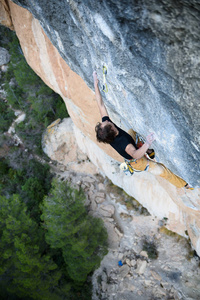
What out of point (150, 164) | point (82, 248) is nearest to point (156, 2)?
point (150, 164)

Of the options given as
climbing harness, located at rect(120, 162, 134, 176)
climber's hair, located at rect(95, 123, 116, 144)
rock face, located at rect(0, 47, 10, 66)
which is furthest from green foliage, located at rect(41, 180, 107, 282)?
rock face, located at rect(0, 47, 10, 66)

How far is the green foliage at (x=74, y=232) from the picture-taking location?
773 cm

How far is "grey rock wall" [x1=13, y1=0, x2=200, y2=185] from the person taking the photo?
4.75 ft

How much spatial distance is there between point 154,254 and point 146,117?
728 centimetres

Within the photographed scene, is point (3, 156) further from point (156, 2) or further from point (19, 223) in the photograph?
point (156, 2)

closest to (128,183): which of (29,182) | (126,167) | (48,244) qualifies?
(48,244)

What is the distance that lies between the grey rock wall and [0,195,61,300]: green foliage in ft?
21.8

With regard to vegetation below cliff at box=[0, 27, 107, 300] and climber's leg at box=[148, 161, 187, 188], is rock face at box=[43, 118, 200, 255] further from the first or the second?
vegetation below cliff at box=[0, 27, 107, 300]

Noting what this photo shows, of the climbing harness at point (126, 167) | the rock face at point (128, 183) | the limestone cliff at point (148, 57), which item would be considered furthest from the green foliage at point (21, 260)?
the limestone cliff at point (148, 57)

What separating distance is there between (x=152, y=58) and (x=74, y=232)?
726 centimetres

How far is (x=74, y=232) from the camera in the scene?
7715mm

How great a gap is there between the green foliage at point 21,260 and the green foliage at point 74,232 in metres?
0.72

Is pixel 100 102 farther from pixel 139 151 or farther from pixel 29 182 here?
pixel 29 182

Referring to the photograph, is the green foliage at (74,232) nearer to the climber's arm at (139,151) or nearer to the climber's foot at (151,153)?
the climber's foot at (151,153)
